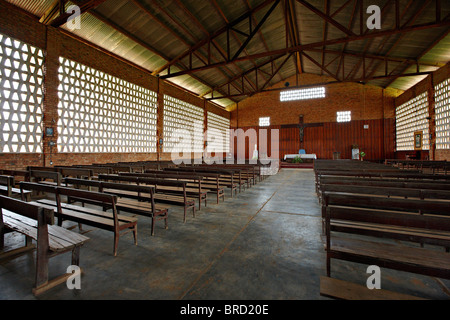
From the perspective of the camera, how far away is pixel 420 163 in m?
10.2

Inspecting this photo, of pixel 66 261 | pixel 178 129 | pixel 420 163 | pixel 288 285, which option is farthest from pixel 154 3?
pixel 420 163

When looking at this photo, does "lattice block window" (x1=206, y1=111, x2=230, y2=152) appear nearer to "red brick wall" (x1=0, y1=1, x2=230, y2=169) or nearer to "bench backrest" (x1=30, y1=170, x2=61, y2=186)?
"red brick wall" (x1=0, y1=1, x2=230, y2=169)

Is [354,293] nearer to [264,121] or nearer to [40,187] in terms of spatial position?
[40,187]

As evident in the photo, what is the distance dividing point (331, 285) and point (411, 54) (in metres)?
16.6

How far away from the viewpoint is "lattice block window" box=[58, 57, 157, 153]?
29.5ft

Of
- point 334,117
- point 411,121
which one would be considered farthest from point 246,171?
point 334,117

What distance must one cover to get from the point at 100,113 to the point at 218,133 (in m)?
12.8

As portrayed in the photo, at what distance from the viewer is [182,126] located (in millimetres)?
16391

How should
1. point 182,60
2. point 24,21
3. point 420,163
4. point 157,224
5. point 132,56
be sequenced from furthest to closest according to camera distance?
1. point 182,60
2. point 132,56
3. point 420,163
4. point 24,21
5. point 157,224

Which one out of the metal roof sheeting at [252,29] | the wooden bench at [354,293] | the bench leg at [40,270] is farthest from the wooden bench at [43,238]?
the metal roof sheeting at [252,29]

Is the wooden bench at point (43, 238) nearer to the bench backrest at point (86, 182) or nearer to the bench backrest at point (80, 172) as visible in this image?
the bench backrest at point (86, 182)

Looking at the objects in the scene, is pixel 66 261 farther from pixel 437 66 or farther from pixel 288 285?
pixel 437 66

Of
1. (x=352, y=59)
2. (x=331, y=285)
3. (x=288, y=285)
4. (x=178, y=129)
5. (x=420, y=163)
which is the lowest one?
(x=288, y=285)

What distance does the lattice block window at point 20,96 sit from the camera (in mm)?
7264
